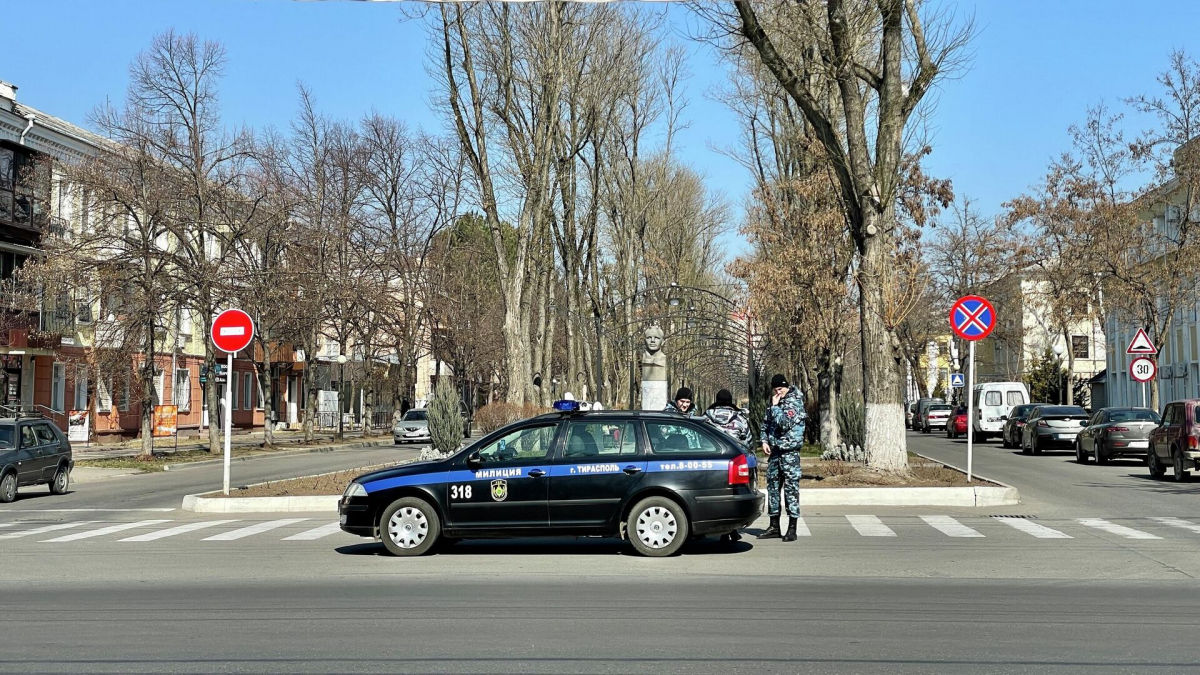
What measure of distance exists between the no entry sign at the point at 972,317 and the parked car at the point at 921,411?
155 feet

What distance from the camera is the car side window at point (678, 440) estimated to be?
12.8 m

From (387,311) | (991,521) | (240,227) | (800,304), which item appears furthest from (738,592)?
(387,311)

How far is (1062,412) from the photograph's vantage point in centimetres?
3944

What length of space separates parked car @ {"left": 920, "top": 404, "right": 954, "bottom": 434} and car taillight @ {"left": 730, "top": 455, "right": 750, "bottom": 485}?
184 ft

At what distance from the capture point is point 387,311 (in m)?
47.1

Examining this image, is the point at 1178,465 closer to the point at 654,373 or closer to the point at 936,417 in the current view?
the point at 654,373

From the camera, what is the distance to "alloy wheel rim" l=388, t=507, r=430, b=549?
42.4ft

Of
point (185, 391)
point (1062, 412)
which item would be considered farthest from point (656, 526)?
point (185, 391)

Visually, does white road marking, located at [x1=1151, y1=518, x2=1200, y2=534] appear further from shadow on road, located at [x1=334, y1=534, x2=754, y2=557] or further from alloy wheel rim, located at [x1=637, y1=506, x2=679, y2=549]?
alloy wheel rim, located at [x1=637, y1=506, x2=679, y2=549]

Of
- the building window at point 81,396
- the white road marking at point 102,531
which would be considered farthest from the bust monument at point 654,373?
the building window at point 81,396

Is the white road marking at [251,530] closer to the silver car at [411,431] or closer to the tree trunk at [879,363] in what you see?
the tree trunk at [879,363]

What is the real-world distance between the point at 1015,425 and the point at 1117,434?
521 inches

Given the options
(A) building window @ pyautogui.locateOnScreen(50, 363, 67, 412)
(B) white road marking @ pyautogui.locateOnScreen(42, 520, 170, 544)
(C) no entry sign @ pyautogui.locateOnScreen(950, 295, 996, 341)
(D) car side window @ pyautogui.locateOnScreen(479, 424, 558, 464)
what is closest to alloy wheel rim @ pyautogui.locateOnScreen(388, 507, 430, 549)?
(D) car side window @ pyautogui.locateOnScreen(479, 424, 558, 464)

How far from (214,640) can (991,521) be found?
1152cm
